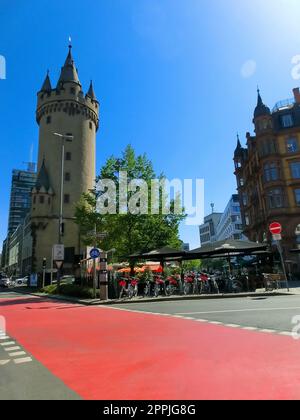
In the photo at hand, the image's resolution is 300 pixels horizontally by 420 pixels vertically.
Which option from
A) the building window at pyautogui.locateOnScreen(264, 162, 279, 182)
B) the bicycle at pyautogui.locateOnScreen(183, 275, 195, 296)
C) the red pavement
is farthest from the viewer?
the building window at pyautogui.locateOnScreen(264, 162, 279, 182)

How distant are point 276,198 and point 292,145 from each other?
7.33 m

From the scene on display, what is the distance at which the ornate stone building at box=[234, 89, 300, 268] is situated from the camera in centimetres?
4231

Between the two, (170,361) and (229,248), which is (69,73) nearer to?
(229,248)

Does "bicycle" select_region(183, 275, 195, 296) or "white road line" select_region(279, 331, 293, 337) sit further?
"bicycle" select_region(183, 275, 195, 296)

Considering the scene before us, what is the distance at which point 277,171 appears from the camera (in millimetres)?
44344

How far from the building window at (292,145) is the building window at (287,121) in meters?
2.19

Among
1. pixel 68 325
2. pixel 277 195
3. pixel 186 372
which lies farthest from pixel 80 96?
pixel 186 372

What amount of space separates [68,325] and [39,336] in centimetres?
203

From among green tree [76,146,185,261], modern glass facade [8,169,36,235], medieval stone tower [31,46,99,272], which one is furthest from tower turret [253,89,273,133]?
modern glass facade [8,169,36,235]

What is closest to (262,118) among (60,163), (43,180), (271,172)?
(271,172)

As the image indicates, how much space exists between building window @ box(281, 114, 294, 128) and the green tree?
23.0 meters

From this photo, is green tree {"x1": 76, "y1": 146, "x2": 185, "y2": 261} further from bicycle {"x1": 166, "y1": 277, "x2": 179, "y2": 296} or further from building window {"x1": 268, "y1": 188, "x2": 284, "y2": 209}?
building window {"x1": 268, "y1": 188, "x2": 284, "y2": 209}
